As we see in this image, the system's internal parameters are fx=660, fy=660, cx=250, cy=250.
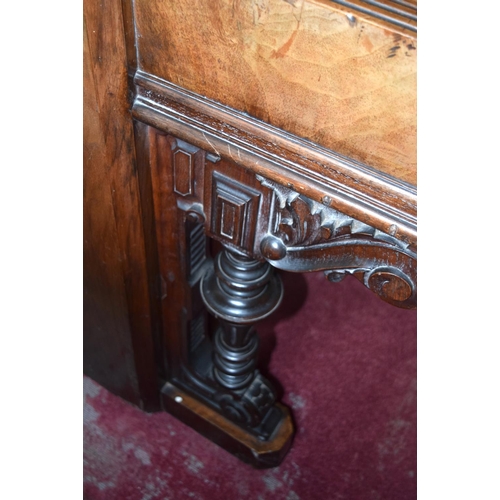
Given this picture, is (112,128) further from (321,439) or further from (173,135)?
(321,439)

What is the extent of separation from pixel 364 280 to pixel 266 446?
0.52 metres

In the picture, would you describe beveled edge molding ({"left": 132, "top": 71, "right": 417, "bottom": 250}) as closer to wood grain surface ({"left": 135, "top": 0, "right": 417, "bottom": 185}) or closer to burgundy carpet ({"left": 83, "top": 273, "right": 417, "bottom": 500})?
wood grain surface ({"left": 135, "top": 0, "right": 417, "bottom": 185})

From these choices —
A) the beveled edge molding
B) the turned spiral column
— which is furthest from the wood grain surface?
the turned spiral column

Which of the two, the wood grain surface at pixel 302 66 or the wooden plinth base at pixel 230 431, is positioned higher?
the wood grain surface at pixel 302 66

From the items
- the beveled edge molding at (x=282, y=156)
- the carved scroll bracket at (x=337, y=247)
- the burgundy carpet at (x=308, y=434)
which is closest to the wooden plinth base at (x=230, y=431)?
the burgundy carpet at (x=308, y=434)

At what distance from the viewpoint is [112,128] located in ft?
2.42

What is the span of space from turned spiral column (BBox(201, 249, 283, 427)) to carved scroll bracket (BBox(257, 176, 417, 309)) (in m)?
0.16

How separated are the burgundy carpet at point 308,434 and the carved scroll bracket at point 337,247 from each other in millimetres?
533

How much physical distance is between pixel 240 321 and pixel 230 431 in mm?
289

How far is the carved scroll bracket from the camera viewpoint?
0.67 metres

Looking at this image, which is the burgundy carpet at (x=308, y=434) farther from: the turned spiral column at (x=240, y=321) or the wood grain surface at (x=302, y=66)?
the wood grain surface at (x=302, y=66)

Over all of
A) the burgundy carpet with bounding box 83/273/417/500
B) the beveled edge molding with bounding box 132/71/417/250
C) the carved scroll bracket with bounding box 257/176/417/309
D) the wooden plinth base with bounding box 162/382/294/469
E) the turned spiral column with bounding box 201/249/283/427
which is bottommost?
the burgundy carpet with bounding box 83/273/417/500

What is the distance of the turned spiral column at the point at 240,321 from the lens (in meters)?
0.91

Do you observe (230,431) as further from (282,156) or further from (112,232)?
(282,156)
